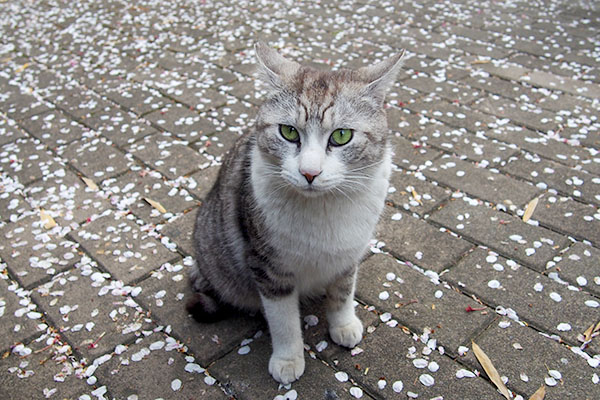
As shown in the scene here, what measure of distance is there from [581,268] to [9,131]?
4.84m

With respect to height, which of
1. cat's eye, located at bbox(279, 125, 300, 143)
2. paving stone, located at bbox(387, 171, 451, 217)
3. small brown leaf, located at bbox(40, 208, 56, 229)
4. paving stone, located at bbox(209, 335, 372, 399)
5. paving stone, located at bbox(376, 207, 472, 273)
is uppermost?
cat's eye, located at bbox(279, 125, 300, 143)

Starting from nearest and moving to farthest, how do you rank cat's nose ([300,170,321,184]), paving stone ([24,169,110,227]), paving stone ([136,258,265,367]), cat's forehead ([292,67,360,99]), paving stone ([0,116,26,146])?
cat's nose ([300,170,321,184]) → cat's forehead ([292,67,360,99]) → paving stone ([136,258,265,367]) → paving stone ([24,169,110,227]) → paving stone ([0,116,26,146])

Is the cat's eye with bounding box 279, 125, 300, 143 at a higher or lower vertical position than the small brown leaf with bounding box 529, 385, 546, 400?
higher

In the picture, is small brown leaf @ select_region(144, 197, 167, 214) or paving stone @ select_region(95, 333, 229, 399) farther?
small brown leaf @ select_region(144, 197, 167, 214)

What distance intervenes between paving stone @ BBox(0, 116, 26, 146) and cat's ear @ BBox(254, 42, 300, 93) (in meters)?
3.36

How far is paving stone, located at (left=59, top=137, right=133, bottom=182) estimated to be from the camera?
4.30 m

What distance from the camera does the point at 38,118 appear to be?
5.12 meters

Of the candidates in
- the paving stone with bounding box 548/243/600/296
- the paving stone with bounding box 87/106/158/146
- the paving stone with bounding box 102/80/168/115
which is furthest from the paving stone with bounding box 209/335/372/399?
the paving stone with bounding box 102/80/168/115

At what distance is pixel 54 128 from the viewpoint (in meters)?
4.94

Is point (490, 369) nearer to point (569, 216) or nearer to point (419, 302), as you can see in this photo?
point (419, 302)

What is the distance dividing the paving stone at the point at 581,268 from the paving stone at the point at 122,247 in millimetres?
2433

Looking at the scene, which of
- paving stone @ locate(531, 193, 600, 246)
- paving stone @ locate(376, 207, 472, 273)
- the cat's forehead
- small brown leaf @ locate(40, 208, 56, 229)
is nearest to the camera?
the cat's forehead

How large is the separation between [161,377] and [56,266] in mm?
1217

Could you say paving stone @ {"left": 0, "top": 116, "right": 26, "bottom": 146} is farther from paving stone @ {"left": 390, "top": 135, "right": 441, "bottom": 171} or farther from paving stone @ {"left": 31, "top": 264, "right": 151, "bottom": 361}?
paving stone @ {"left": 390, "top": 135, "right": 441, "bottom": 171}
